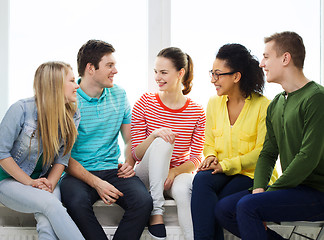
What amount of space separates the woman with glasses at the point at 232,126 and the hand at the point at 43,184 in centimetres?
70

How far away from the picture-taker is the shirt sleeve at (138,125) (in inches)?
98.6

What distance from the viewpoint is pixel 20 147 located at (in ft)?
6.95

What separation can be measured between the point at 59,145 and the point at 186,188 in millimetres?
685

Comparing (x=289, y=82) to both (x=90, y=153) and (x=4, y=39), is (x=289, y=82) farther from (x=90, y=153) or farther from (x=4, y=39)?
(x=4, y=39)

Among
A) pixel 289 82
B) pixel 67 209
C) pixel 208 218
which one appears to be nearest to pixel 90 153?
pixel 67 209

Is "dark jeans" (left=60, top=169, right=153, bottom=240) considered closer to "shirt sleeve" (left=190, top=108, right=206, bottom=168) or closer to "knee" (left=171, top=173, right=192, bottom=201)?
"knee" (left=171, top=173, right=192, bottom=201)

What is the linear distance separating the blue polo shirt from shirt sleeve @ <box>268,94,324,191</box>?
992mm

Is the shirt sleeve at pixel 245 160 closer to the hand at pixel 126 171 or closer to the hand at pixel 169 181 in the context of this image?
the hand at pixel 169 181

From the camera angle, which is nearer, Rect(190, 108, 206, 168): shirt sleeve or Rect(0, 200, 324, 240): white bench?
Rect(0, 200, 324, 240): white bench

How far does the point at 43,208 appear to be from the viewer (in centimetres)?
199

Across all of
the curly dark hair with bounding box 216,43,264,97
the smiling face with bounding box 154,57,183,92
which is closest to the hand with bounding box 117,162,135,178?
the smiling face with bounding box 154,57,183,92

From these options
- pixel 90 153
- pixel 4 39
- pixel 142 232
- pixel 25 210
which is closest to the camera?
pixel 25 210

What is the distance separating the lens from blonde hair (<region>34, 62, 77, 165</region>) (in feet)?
6.97

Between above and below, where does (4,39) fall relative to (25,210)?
above
